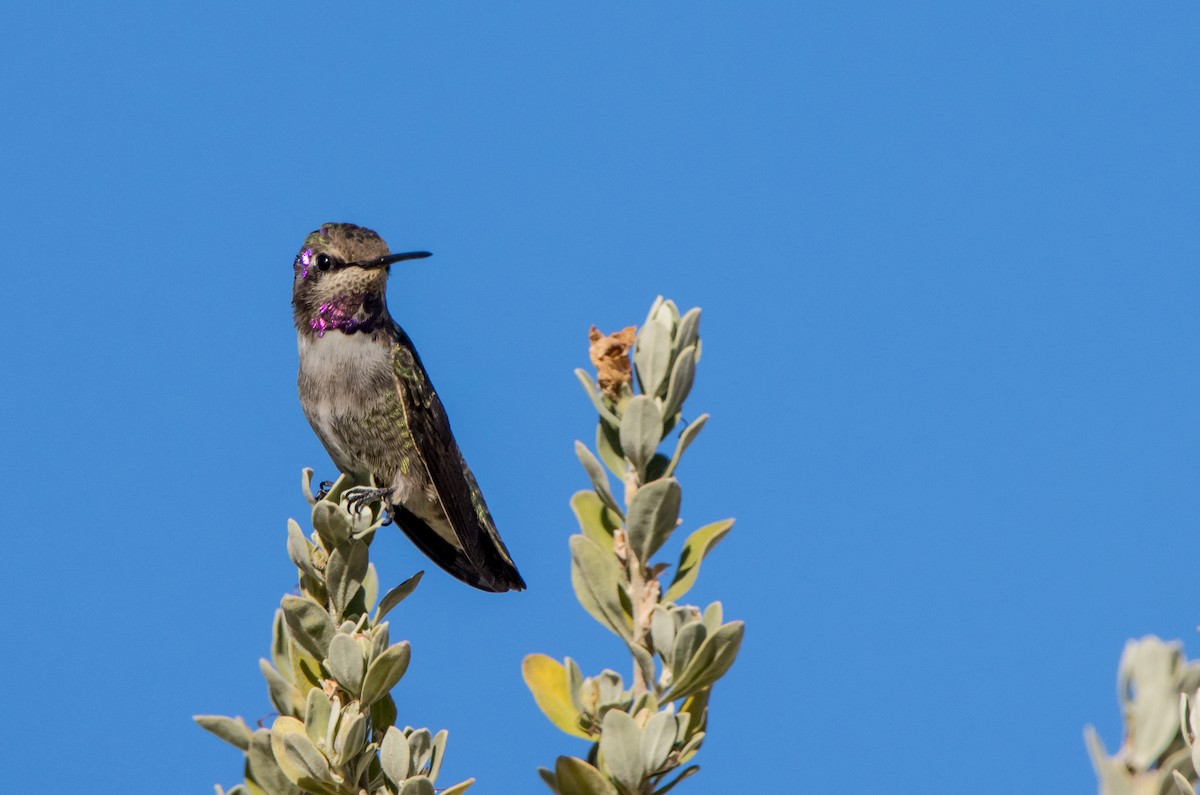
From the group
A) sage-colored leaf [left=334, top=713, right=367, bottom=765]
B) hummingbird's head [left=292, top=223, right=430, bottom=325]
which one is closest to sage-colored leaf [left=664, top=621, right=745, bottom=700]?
sage-colored leaf [left=334, top=713, right=367, bottom=765]

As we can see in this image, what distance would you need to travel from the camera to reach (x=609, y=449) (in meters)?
2.52

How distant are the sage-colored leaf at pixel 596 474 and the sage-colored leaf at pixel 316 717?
749 mm

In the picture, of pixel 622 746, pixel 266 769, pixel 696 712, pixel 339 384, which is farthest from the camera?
pixel 339 384

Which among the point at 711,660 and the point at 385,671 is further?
the point at 385,671

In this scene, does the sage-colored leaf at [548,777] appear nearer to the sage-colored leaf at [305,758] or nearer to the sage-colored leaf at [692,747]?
the sage-colored leaf at [692,747]

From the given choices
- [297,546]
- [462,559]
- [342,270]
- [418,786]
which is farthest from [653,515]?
[342,270]

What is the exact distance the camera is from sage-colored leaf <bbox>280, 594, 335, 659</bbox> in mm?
2959

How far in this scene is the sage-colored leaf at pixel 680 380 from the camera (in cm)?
241

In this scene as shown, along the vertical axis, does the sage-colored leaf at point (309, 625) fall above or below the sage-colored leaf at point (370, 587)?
below

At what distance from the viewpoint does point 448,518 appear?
26.8 ft

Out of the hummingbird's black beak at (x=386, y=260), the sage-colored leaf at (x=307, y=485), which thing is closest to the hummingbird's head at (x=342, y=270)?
the hummingbird's black beak at (x=386, y=260)

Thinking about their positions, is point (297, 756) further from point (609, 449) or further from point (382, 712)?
point (609, 449)

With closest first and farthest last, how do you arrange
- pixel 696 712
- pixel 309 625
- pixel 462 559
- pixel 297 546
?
pixel 696 712 → pixel 309 625 → pixel 297 546 → pixel 462 559

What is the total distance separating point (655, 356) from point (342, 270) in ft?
20.2
